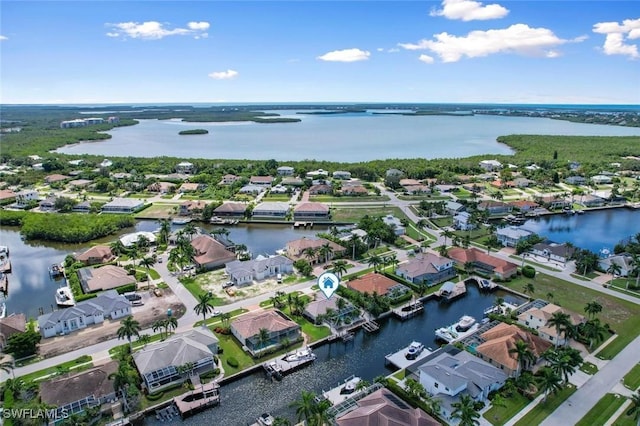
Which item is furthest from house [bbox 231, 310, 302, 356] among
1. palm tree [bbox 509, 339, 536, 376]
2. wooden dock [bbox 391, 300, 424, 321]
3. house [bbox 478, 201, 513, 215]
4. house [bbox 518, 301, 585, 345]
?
house [bbox 478, 201, 513, 215]

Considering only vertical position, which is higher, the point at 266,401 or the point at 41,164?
the point at 41,164

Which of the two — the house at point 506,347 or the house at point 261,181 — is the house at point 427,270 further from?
the house at point 261,181

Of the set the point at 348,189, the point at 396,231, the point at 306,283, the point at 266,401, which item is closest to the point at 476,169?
the point at 348,189

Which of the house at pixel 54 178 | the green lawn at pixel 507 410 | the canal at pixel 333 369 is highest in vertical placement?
the house at pixel 54 178

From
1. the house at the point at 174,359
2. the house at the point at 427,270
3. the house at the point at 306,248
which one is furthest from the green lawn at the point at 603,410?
the house at the point at 306,248

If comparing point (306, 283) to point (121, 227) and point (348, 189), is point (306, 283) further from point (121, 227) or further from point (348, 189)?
point (348, 189)

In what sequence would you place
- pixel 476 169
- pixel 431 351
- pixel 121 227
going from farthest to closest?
pixel 476 169
pixel 121 227
pixel 431 351
